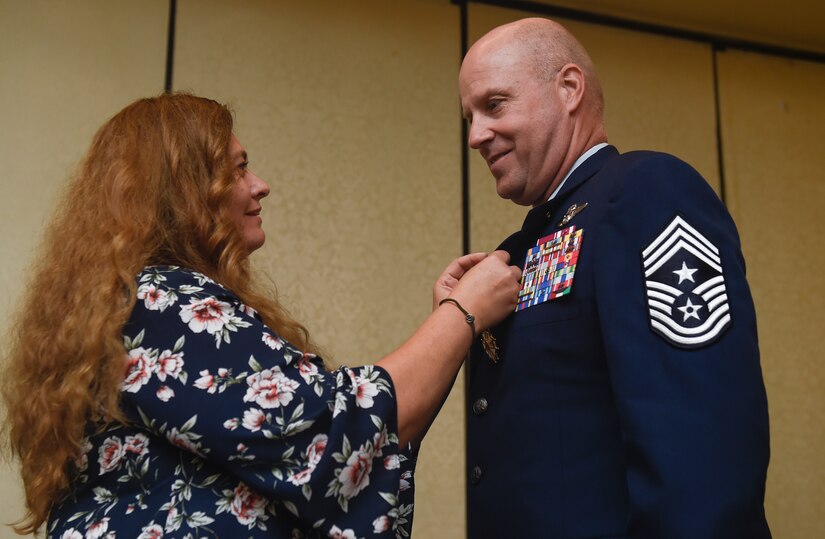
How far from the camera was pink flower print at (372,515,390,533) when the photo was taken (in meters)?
1.30

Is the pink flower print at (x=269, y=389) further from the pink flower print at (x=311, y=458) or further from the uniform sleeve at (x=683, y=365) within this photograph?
the uniform sleeve at (x=683, y=365)

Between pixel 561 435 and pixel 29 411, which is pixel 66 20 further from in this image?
pixel 561 435

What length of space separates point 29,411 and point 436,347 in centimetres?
62

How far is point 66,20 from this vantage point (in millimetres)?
3398

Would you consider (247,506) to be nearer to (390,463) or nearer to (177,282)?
(390,463)

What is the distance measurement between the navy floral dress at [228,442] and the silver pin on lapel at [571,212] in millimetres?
440

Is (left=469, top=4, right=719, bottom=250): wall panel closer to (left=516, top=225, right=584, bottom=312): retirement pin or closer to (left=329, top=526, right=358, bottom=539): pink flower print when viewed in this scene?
(left=516, top=225, right=584, bottom=312): retirement pin

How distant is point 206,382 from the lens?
4.20 feet

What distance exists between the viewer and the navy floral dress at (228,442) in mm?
1271

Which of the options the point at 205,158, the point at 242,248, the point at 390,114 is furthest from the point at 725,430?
the point at 390,114

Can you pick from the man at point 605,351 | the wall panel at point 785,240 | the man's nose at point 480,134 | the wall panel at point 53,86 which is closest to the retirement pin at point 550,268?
the man at point 605,351

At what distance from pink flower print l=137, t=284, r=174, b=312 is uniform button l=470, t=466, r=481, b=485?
0.61m

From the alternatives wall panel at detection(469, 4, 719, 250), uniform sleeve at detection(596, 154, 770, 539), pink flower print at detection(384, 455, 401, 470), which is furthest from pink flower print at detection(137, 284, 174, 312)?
wall panel at detection(469, 4, 719, 250)

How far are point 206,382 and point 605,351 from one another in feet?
1.91
